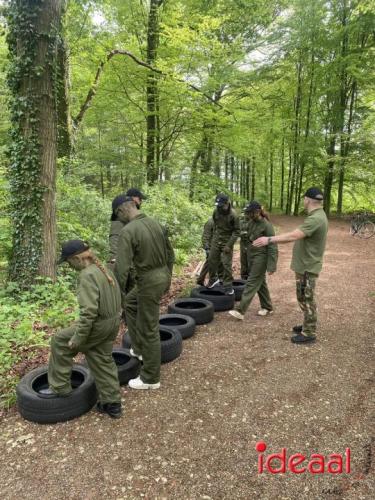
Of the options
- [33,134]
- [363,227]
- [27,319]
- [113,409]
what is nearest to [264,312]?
[113,409]

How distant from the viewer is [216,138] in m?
16.2

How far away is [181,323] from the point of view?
20.3ft

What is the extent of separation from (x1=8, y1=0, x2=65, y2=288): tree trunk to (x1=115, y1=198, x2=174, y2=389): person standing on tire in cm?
301

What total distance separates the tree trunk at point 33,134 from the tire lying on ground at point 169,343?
2.68 metres

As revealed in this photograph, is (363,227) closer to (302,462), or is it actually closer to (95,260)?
(302,462)

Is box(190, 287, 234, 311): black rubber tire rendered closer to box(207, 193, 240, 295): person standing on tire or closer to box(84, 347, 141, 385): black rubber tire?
box(207, 193, 240, 295): person standing on tire

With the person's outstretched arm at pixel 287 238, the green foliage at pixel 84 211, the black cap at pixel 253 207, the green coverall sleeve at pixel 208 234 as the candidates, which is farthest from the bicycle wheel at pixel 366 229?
the person's outstretched arm at pixel 287 238

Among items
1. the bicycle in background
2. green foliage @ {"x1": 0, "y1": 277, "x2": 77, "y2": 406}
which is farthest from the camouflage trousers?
the bicycle in background

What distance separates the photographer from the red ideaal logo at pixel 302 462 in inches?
122

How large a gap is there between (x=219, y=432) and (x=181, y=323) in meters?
2.73

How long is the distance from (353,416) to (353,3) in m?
23.0

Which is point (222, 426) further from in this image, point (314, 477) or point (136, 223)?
point (136, 223)

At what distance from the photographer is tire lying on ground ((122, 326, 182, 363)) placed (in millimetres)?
4938

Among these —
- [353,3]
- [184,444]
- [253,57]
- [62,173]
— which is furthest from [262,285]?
[353,3]
